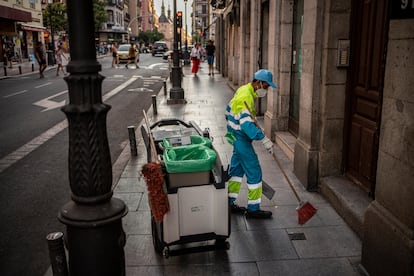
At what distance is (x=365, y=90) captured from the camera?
18.6ft

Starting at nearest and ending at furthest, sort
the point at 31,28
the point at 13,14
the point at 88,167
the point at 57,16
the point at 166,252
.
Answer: the point at 88,167, the point at 166,252, the point at 13,14, the point at 31,28, the point at 57,16

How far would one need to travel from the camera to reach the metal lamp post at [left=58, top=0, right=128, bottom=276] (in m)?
2.91

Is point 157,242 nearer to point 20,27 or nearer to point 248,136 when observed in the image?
point 248,136

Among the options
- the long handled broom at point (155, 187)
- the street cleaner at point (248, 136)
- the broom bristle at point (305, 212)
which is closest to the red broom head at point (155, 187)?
the long handled broom at point (155, 187)

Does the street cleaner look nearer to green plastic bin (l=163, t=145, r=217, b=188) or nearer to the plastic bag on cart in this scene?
the plastic bag on cart

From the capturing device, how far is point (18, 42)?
42062 millimetres

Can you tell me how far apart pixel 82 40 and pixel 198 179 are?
2084 mm

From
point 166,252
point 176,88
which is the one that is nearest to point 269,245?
point 166,252

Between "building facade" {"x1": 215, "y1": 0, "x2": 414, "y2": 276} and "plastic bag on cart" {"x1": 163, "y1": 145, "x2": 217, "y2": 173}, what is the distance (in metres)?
1.68

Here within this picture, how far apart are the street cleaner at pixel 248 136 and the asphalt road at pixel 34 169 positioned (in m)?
2.57

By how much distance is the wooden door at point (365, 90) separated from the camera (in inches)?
207

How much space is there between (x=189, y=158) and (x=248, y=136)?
88cm

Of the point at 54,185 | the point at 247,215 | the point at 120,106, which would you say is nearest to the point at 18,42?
the point at 120,106

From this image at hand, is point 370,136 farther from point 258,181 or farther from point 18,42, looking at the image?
point 18,42
